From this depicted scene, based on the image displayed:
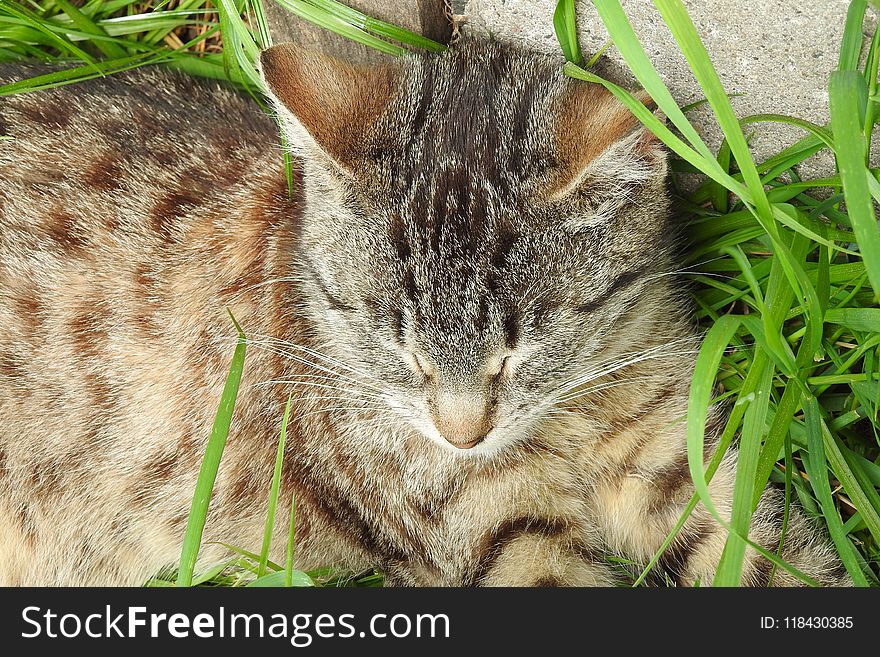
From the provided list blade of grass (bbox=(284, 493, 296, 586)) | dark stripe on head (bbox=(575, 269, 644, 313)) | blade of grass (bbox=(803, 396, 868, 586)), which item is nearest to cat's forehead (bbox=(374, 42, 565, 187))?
dark stripe on head (bbox=(575, 269, 644, 313))

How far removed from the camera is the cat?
1.97 metres

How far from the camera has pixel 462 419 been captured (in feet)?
6.33

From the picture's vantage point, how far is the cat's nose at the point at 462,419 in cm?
192

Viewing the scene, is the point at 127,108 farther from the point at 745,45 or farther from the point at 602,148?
the point at 745,45

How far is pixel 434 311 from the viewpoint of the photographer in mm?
1874

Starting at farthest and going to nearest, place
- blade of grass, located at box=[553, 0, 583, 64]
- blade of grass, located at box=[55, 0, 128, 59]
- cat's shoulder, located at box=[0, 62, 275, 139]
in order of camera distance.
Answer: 1. blade of grass, located at box=[55, 0, 128, 59]
2. cat's shoulder, located at box=[0, 62, 275, 139]
3. blade of grass, located at box=[553, 0, 583, 64]

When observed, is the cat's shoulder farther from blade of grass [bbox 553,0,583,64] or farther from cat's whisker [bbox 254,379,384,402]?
blade of grass [bbox 553,0,583,64]

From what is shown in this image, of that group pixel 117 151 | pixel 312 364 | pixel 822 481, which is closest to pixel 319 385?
pixel 312 364

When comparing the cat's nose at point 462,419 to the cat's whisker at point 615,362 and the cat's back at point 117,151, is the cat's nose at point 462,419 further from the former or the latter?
the cat's back at point 117,151

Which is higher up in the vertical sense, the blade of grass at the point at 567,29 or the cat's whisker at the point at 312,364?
the blade of grass at the point at 567,29

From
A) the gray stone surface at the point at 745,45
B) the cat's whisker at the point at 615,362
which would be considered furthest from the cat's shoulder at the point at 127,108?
the cat's whisker at the point at 615,362

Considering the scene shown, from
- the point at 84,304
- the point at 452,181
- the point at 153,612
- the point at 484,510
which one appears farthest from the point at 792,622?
the point at 84,304

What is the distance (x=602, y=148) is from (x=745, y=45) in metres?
0.59

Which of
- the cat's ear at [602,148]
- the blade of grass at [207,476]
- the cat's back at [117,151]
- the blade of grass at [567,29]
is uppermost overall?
the blade of grass at [567,29]
